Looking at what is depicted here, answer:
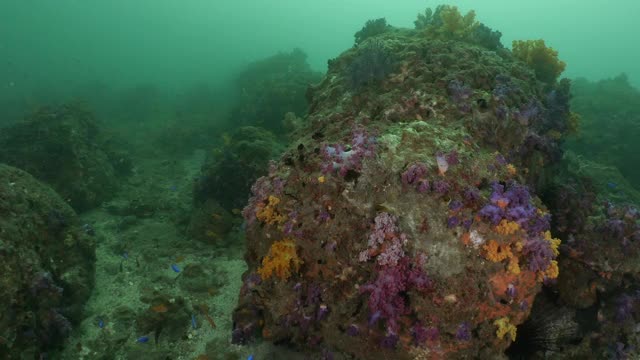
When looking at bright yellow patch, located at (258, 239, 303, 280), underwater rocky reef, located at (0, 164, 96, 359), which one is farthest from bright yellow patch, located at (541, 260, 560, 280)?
underwater rocky reef, located at (0, 164, 96, 359)

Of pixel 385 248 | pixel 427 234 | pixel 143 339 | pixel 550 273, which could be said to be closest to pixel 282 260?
pixel 385 248

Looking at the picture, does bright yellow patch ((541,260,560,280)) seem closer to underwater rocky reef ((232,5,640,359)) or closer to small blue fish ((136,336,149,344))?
underwater rocky reef ((232,5,640,359))

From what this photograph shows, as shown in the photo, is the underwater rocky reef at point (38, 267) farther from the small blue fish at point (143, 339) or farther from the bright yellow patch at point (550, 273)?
the bright yellow patch at point (550, 273)

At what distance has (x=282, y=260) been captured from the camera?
15.2ft

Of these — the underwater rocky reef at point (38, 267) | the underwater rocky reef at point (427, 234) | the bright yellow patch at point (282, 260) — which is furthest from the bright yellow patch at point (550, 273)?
the underwater rocky reef at point (38, 267)

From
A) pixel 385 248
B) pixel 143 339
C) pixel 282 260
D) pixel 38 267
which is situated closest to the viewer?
pixel 385 248

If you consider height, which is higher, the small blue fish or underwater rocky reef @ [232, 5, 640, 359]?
underwater rocky reef @ [232, 5, 640, 359]

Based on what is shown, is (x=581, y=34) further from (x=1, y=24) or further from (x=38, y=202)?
(x=1, y=24)

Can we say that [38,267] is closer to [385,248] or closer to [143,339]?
[143,339]

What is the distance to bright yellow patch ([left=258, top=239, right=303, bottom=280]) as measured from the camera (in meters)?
4.61

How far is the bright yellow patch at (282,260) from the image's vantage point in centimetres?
461

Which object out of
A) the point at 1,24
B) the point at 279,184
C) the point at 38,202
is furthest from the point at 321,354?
the point at 1,24

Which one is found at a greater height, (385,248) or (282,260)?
(385,248)

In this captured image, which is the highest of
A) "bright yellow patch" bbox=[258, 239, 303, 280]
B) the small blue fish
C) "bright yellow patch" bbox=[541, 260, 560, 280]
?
"bright yellow patch" bbox=[541, 260, 560, 280]
